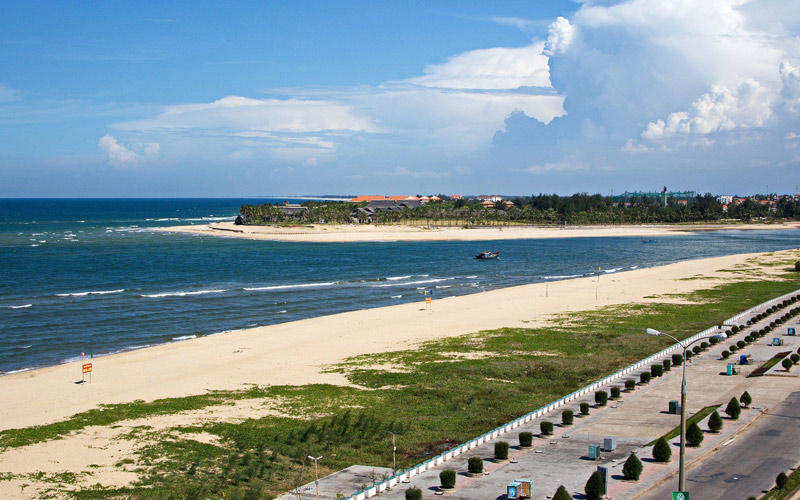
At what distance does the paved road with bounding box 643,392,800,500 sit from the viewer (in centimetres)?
2186

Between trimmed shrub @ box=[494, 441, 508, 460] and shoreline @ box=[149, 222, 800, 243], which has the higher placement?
shoreline @ box=[149, 222, 800, 243]

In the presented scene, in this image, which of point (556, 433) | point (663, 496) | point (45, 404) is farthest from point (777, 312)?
point (45, 404)

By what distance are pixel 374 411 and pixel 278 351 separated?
15.1 m

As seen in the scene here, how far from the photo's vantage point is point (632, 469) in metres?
22.6

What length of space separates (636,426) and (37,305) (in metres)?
56.5

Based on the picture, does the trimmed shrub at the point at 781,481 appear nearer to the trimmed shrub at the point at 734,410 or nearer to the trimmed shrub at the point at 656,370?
the trimmed shrub at the point at 734,410

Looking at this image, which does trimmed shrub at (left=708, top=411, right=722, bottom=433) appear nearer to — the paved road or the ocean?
the paved road

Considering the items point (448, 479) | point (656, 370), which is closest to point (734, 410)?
point (656, 370)

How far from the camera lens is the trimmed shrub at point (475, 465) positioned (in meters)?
23.5

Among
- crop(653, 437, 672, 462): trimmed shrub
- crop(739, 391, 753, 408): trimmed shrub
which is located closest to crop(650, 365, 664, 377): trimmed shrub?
crop(739, 391, 753, 408): trimmed shrub

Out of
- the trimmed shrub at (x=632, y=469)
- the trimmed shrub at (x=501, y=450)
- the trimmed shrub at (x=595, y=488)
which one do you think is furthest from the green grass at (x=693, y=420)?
the trimmed shrub at (x=595, y=488)

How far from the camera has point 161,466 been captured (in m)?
25.5

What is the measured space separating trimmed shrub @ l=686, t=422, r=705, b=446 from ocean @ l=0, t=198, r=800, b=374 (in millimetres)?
36345

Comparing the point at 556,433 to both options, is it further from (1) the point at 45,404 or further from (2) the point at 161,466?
(1) the point at 45,404
